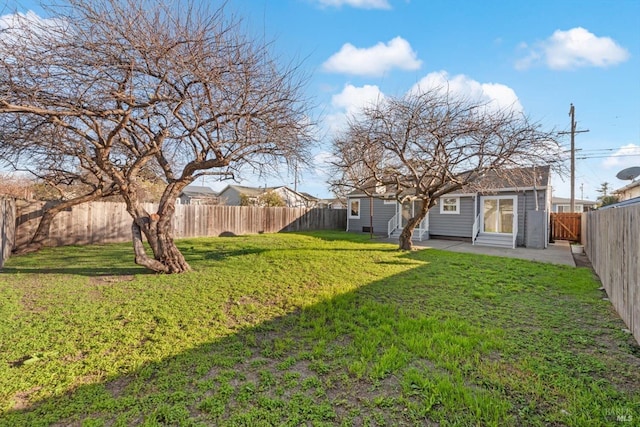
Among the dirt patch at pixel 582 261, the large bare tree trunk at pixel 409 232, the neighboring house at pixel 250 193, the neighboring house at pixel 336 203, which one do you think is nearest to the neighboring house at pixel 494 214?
the large bare tree trunk at pixel 409 232

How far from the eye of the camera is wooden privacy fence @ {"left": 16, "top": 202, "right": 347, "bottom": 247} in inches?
371

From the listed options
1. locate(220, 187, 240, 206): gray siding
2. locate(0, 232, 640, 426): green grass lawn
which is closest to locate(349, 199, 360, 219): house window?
locate(0, 232, 640, 426): green grass lawn

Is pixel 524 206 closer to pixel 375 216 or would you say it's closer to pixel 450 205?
pixel 450 205

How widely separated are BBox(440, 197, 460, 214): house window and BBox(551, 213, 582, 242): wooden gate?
159 inches

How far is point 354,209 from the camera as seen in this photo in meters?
17.6

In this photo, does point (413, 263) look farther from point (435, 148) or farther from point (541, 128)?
point (541, 128)

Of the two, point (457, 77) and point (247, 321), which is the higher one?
point (457, 77)

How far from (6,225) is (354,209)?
14.2m

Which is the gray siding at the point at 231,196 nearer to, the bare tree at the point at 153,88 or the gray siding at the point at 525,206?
the bare tree at the point at 153,88

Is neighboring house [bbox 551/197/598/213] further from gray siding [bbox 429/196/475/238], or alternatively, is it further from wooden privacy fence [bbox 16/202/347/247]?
wooden privacy fence [bbox 16/202/347/247]

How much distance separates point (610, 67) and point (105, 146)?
11988mm

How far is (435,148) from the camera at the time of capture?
793 centimetres

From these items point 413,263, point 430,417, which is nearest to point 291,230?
point 413,263

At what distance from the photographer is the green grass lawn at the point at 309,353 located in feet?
6.83
